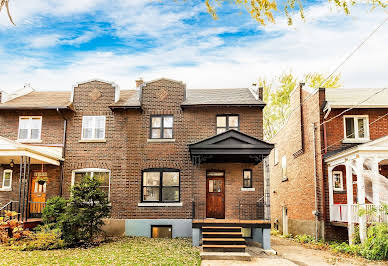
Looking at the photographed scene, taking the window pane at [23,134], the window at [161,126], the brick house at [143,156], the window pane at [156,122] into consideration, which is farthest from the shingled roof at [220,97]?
the window pane at [23,134]

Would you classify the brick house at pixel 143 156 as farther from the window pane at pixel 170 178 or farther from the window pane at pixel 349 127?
the window pane at pixel 349 127

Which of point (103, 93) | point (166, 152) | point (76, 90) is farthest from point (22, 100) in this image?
point (166, 152)

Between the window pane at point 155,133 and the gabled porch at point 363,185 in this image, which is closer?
the gabled porch at point 363,185

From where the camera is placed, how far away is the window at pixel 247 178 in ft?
62.7

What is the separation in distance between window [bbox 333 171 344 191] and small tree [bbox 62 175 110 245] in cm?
1119

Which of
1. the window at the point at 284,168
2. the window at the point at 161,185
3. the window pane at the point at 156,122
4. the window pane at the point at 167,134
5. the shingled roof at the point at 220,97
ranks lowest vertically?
the window at the point at 161,185

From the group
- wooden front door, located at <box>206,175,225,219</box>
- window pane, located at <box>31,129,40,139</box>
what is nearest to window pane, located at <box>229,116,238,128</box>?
wooden front door, located at <box>206,175,225,219</box>

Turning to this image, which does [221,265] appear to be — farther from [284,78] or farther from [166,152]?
[284,78]

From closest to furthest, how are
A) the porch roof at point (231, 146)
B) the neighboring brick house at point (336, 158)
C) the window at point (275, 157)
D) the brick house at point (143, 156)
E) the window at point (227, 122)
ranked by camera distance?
the neighboring brick house at point (336, 158) < the porch roof at point (231, 146) < the brick house at point (143, 156) < the window at point (227, 122) < the window at point (275, 157)

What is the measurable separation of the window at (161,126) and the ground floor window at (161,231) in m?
4.51

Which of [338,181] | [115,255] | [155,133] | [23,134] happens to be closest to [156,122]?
[155,133]

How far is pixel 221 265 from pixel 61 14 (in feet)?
30.2

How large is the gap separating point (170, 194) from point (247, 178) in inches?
155

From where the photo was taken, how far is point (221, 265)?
12.7m
